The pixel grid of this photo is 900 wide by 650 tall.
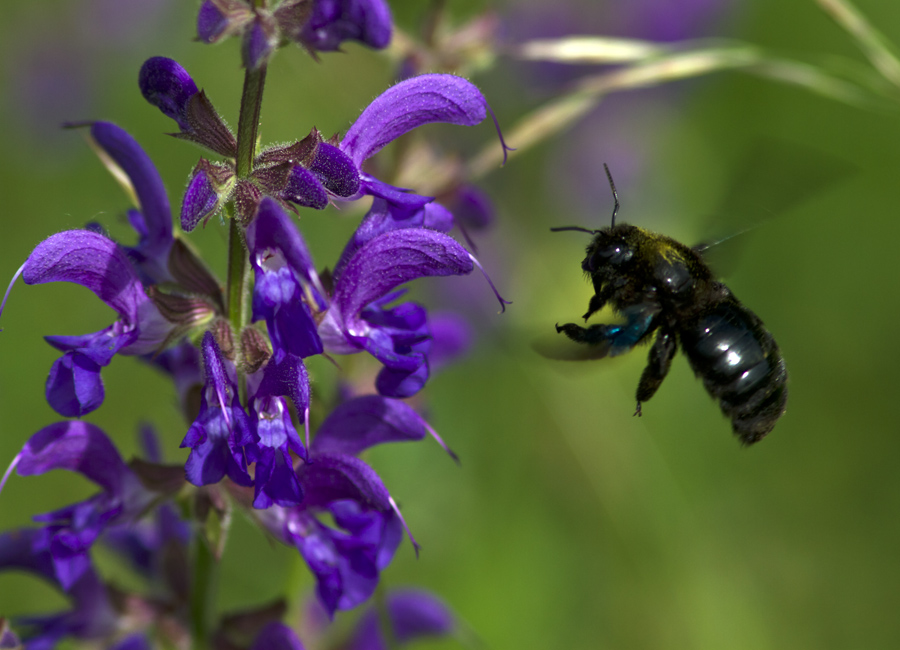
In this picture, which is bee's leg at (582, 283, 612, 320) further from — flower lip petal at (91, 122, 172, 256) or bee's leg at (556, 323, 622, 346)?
flower lip petal at (91, 122, 172, 256)

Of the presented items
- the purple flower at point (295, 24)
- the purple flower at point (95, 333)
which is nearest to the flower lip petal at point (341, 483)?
the purple flower at point (95, 333)

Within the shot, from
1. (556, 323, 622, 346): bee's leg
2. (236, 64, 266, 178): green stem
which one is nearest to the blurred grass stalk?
(556, 323, 622, 346): bee's leg

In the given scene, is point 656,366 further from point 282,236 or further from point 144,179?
point 144,179

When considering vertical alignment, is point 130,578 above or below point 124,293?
below

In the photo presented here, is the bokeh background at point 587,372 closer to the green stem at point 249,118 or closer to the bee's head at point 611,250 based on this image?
the bee's head at point 611,250

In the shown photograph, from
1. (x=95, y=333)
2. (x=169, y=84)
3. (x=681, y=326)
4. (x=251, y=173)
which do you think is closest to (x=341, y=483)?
(x=95, y=333)

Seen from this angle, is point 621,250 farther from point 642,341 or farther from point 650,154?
point 650,154

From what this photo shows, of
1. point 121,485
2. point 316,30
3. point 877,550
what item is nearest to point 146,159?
point 316,30
